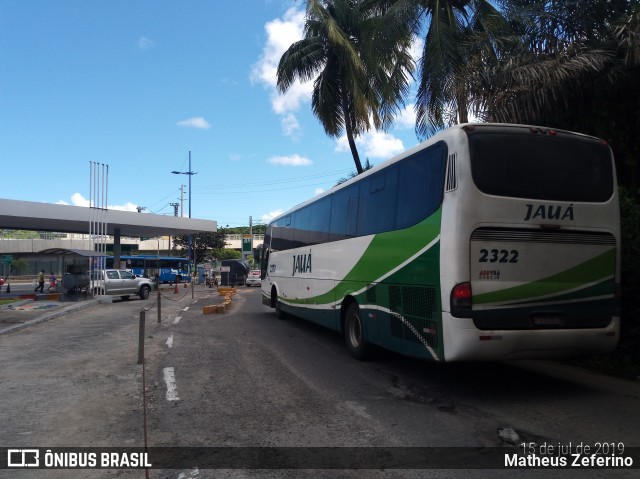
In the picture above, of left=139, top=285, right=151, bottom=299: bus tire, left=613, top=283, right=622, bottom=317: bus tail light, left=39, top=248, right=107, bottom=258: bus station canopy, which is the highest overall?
left=39, top=248, right=107, bottom=258: bus station canopy

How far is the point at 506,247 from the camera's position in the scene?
21.3 feet

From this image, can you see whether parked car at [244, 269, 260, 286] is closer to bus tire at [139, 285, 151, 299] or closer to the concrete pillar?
the concrete pillar

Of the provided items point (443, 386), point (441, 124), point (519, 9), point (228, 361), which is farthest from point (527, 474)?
point (441, 124)

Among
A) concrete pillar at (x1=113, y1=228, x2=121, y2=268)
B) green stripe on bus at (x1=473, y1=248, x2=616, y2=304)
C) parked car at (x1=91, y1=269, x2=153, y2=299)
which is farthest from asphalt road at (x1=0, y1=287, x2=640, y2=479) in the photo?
concrete pillar at (x1=113, y1=228, x2=121, y2=268)

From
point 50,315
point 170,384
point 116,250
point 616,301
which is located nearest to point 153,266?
point 116,250

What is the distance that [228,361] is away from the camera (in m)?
9.69

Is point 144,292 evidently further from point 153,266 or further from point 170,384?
point 153,266

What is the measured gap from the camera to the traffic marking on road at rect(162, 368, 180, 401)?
23.1ft

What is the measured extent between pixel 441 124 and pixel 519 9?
13.1ft

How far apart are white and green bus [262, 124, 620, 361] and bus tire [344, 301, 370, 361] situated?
1.43 metres

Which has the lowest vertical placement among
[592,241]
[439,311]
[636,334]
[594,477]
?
[594,477]

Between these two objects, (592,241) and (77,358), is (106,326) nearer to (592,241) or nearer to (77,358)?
(77,358)

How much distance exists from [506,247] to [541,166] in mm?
1245

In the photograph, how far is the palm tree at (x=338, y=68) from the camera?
1975cm
